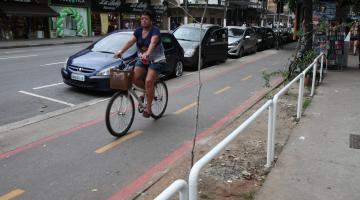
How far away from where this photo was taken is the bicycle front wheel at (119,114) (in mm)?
6117

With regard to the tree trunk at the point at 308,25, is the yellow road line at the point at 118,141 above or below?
below

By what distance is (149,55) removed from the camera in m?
6.52

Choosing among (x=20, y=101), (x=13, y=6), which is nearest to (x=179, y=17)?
(x=13, y=6)

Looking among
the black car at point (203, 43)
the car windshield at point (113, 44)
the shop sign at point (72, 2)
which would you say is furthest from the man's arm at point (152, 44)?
the shop sign at point (72, 2)

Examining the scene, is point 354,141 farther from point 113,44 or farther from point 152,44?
point 113,44

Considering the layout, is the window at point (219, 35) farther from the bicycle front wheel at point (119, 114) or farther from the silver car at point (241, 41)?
the bicycle front wheel at point (119, 114)

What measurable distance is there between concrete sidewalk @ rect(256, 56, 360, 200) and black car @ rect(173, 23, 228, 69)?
21.6 ft

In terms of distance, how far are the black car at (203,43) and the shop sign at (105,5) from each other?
1062 inches

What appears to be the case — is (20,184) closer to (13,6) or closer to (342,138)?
(342,138)

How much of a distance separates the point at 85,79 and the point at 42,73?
3905 mm

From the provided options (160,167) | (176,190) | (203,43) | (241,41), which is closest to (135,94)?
(160,167)

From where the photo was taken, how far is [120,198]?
4.31 meters

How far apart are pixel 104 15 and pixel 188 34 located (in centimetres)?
2941

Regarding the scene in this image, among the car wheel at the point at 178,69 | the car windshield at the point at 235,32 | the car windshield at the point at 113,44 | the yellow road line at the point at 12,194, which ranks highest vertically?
the car windshield at the point at 235,32
